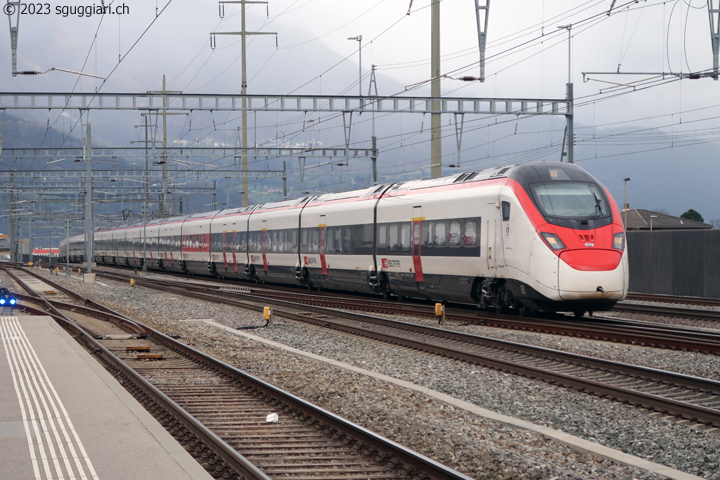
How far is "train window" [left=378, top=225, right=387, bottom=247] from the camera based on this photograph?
2500cm

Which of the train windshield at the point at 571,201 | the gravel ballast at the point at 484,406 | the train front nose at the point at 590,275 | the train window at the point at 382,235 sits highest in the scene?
the train windshield at the point at 571,201

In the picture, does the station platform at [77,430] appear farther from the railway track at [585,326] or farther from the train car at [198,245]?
the train car at [198,245]

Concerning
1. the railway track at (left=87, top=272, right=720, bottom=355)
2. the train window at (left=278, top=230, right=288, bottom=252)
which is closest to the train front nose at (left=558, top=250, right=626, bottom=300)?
the railway track at (left=87, top=272, right=720, bottom=355)

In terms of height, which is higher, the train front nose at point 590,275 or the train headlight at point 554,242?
the train headlight at point 554,242

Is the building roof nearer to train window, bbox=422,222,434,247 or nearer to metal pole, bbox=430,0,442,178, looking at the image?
metal pole, bbox=430,0,442,178

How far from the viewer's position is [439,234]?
21.6 m

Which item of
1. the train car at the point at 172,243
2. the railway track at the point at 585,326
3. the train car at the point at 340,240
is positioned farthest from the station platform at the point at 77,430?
the train car at the point at 172,243

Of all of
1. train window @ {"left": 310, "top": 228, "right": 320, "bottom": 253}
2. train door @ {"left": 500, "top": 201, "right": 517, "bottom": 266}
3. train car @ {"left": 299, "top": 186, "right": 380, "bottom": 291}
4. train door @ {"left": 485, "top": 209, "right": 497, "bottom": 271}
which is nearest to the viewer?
train door @ {"left": 500, "top": 201, "right": 517, "bottom": 266}

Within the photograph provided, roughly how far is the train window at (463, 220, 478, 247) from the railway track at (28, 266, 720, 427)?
3.04 metres

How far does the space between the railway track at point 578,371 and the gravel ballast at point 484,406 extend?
22cm

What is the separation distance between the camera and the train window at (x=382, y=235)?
25.0m

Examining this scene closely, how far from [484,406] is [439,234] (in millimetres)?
11894

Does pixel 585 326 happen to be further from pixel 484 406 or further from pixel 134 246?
pixel 134 246

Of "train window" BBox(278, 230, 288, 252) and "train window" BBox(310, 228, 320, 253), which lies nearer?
"train window" BBox(310, 228, 320, 253)
